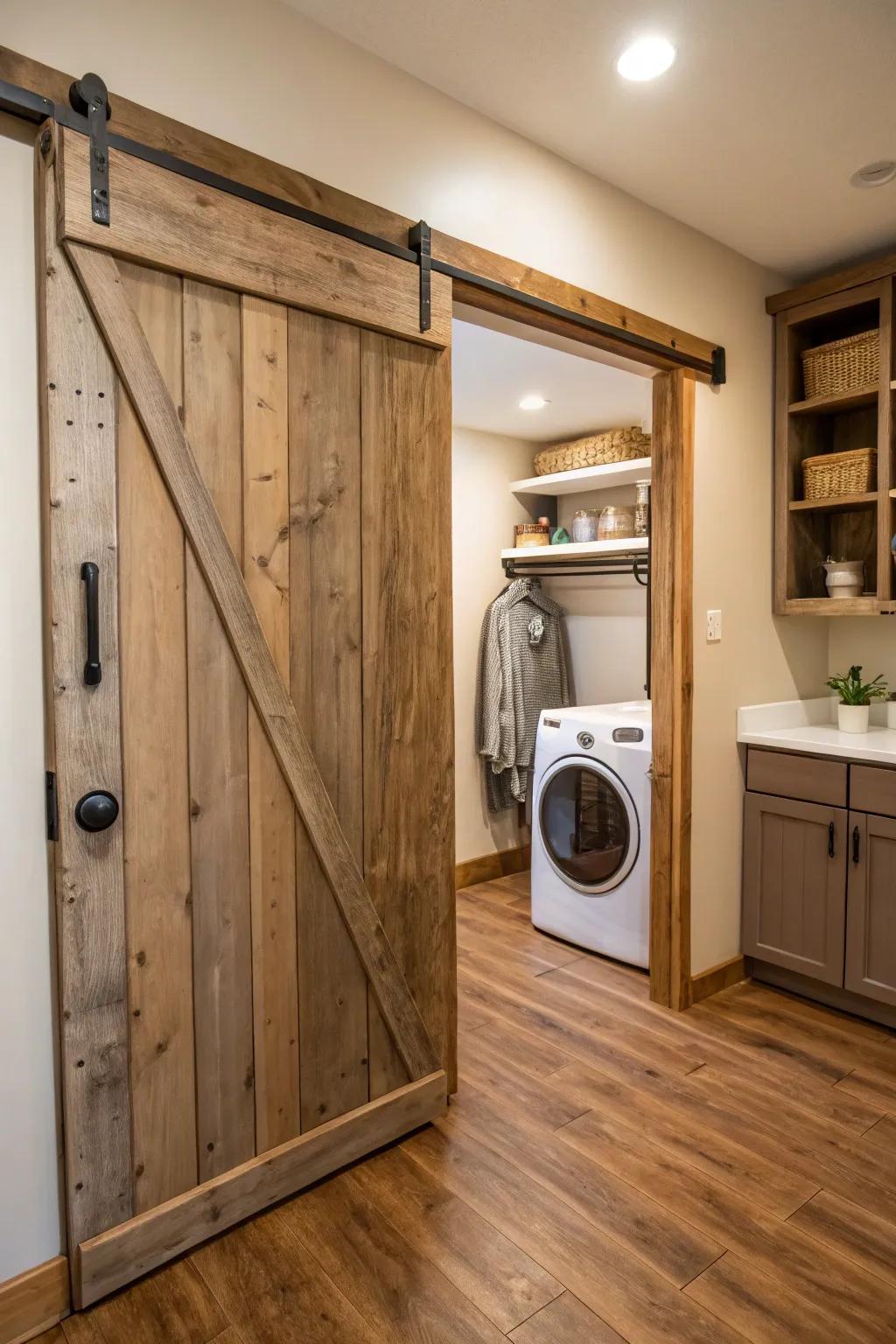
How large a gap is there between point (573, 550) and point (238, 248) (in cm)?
270

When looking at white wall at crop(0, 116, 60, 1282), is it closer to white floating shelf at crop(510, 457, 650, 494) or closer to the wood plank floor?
the wood plank floor

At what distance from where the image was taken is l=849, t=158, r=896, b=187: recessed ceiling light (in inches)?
90.7

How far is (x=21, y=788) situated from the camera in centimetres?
148

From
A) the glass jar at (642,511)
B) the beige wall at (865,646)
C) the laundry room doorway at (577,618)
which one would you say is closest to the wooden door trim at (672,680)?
the laundry room doorway at (577,618)

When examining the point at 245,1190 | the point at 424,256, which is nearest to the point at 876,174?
the point at 424,256

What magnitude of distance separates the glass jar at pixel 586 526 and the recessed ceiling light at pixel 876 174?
6.36 ft

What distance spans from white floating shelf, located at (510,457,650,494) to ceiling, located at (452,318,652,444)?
0.27 meters

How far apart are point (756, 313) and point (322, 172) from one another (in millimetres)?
1807

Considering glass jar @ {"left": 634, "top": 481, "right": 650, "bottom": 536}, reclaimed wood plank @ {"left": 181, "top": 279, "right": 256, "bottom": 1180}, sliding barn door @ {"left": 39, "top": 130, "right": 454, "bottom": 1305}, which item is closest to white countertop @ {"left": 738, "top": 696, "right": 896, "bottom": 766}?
glass jar @ {"left": 634, "top": 481, "right": 650, "bottom": 536}

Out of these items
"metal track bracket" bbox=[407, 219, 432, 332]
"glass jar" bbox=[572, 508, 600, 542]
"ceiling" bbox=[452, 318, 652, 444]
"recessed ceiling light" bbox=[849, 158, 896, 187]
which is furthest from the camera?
"glass jar" bbox=[572, 508, 600, 542]

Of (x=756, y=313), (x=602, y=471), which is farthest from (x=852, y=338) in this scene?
(x=602, y=471)

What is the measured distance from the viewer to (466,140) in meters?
2.06

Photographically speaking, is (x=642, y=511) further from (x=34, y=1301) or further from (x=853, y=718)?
(x=34, y=1301)

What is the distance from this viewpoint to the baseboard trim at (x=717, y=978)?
2.85 meters
